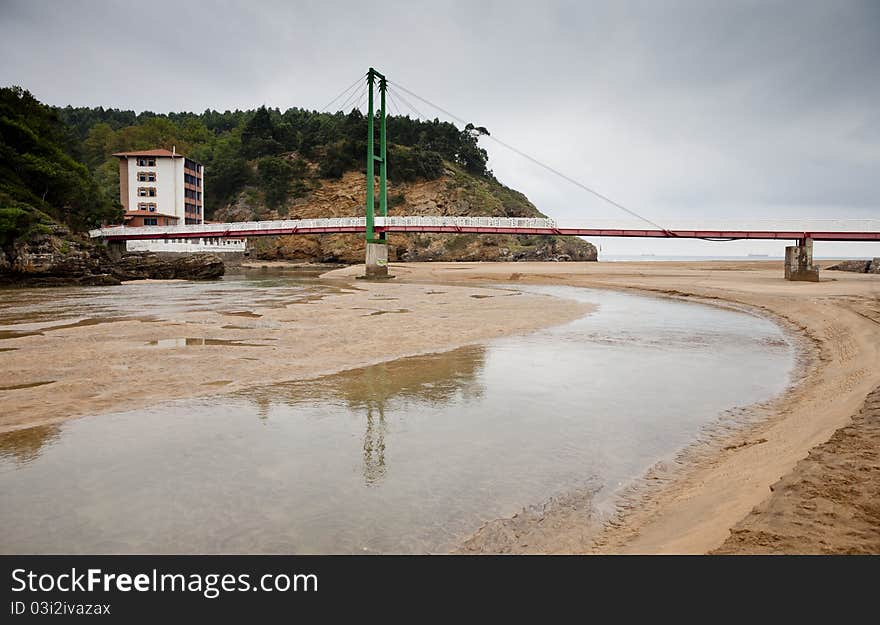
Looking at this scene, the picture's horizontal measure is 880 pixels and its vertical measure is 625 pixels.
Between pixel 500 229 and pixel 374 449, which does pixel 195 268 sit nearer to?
pixel 500 229

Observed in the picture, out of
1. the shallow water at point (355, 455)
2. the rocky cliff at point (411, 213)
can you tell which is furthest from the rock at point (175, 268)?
the shallow water at point (355, 455)

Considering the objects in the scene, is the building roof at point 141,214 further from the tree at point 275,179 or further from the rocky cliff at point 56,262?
the rocky cliff at point 56,262

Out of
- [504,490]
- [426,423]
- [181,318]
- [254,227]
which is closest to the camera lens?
[504,490]

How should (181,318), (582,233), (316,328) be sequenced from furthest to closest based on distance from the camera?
(582,233), (181,318), (316,328)

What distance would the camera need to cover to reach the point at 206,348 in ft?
44.7

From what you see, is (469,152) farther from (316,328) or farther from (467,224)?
(316,328)

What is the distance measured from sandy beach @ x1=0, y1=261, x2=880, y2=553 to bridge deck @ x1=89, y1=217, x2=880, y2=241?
65.5 ft

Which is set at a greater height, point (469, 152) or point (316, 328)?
point (469, 152)

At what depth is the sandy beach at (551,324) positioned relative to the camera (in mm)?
4086

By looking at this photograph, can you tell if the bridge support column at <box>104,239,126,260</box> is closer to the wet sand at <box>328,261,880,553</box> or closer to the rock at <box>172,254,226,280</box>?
the rock at <box>172,254,226,280</box>

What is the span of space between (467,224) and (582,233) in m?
11.8

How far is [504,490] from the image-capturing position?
5586 millimetres

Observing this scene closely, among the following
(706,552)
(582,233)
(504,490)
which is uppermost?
(582,233)

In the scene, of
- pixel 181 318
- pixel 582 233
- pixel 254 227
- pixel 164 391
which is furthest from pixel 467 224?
pixel 164 391
